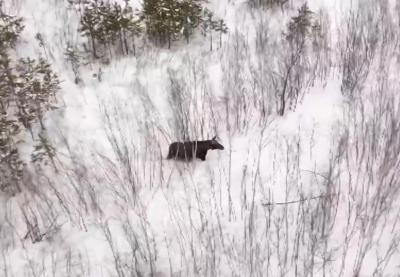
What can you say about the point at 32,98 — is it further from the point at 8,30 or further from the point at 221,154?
the point at 221,154

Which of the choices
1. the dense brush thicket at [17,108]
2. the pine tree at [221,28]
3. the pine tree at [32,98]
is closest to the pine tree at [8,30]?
the dense brush thicket at [17,108]


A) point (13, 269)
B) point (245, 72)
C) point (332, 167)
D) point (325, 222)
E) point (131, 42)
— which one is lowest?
point (13, 269)

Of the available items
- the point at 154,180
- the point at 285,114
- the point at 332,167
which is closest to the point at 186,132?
the point at 154,180

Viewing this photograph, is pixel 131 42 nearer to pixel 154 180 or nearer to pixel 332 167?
pixel 154 180

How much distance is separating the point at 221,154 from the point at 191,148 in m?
0.29

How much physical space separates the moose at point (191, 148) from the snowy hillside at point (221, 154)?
0.25ft

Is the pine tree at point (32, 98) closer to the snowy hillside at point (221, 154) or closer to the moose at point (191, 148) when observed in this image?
the snowy hillside at point (221, 154)

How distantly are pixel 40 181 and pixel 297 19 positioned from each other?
121 inches

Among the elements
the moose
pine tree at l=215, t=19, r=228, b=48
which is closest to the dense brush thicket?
the moose

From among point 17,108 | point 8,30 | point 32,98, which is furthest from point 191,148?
point 8,30

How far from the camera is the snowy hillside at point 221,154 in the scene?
274 cm

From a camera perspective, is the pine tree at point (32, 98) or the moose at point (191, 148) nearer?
the moose at point (191, 148)

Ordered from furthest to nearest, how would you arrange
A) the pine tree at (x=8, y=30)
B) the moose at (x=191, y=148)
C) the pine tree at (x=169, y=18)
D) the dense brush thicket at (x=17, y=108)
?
the pine tree at (x=169, y=18), the pine tree at (x=8, y=30), the moose at (x=191, y=148), the dense brush thicket at (x=17, y=108)

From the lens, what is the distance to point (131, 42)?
15.9 feet
